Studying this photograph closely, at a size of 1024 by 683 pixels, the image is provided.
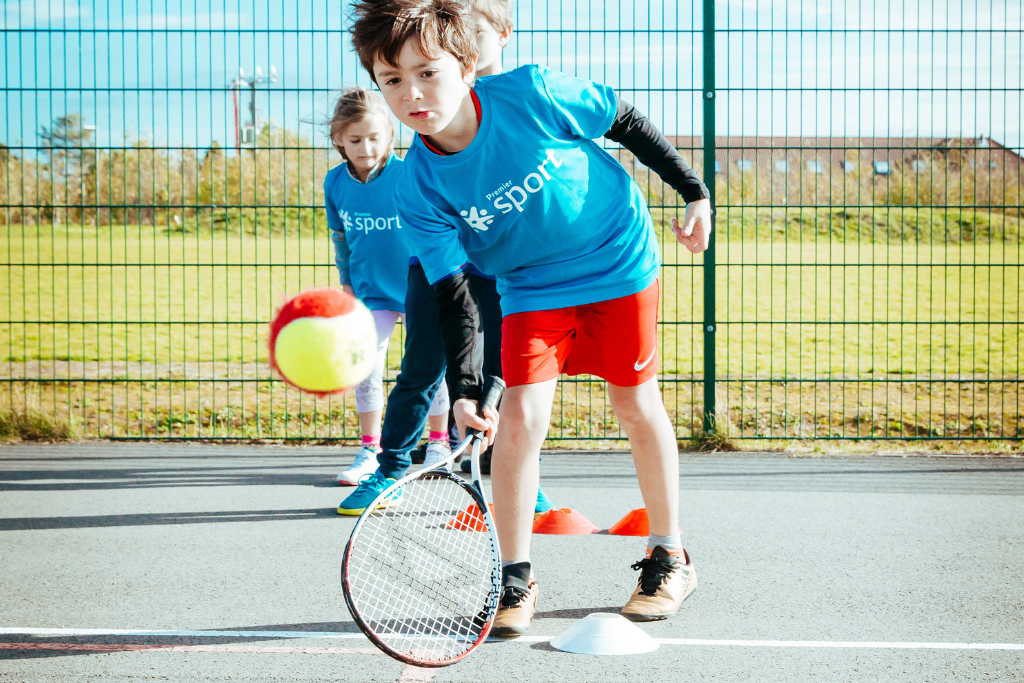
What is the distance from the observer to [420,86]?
2.30 metres

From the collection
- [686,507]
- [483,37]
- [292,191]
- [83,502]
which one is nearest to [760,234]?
[686,507]

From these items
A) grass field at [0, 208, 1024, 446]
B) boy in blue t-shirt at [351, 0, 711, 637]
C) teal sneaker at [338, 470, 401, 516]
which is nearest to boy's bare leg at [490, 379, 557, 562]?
boy in blue t-shirt at [351, 0, 711, 637]

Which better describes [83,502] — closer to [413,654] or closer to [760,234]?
[413,654]

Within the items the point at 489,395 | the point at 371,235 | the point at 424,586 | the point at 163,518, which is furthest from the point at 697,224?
the point at 163,518

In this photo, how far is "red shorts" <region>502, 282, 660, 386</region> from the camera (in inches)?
104

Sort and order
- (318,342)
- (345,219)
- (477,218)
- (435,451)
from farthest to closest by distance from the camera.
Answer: (435,451)
(345,219)
(477,218)
(318,342)

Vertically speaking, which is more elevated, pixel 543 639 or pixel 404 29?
pixel 404 29

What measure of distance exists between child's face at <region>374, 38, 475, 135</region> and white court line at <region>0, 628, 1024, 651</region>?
4.69ft

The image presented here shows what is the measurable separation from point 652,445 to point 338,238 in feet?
6.70

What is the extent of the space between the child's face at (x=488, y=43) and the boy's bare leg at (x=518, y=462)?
1.09 m

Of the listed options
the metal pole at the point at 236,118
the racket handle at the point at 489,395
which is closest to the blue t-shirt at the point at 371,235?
the metal pole at the point at 236,118

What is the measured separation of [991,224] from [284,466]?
4.34 m

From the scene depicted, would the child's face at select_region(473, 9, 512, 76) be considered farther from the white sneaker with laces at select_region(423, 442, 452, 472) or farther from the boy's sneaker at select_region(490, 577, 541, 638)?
the white sneaker with laces at select_region(423, 442, 452, 472)

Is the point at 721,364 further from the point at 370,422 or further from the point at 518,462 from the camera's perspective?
the point at 518,462
